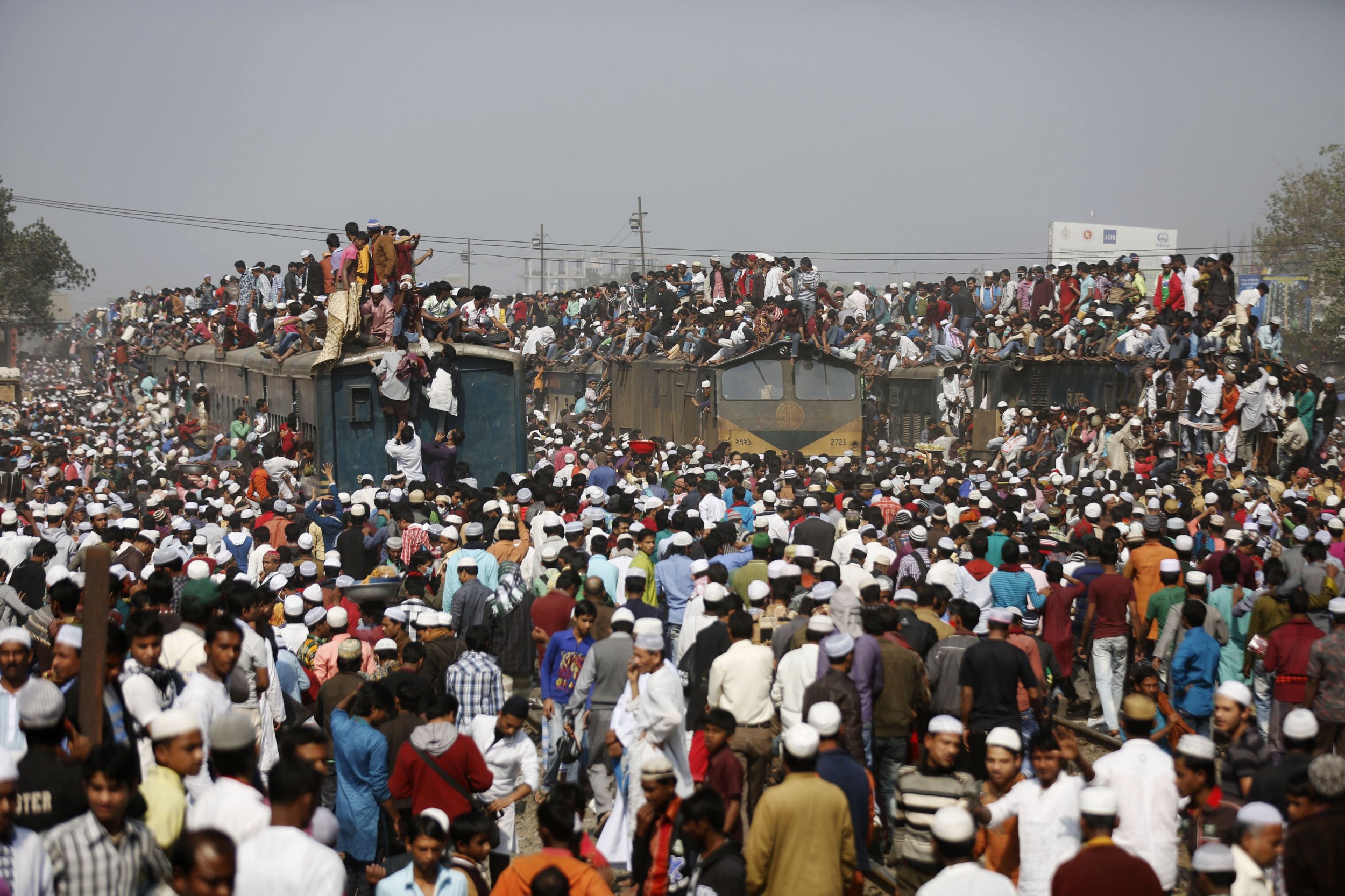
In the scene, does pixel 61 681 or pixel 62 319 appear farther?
pixel 62 319

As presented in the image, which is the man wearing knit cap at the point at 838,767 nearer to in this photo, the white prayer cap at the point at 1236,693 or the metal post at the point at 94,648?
the white prayer cap at the point at 1236,693

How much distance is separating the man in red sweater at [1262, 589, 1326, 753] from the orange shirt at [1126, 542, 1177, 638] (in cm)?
143

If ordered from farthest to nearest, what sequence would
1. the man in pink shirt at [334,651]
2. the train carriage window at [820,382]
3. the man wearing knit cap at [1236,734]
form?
the train carriage window at [820,382], the man in pink shirt at [334,651], the man wearing knit cap at [1236,734]

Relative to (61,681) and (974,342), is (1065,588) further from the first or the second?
(974,342)

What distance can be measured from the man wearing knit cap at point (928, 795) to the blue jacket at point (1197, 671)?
8.52 feet

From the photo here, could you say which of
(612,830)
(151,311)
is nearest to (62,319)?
(151,311)

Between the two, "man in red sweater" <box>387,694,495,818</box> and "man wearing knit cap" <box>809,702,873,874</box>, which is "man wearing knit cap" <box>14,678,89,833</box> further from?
"man wearing knit cap" <box>809,702,873,874</box>

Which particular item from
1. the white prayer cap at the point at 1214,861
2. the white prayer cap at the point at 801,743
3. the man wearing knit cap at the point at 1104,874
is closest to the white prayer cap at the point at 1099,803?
the man wearing knit cap at the point at 1104,874

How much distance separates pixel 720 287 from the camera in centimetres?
2711

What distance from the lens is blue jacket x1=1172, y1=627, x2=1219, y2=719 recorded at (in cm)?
838

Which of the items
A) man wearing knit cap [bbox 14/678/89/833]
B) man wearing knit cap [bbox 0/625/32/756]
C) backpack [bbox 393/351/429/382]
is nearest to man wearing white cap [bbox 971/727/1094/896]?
man wearing knit cap [bbox 14/678/89/833]

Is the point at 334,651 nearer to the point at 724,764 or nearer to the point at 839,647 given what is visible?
the point at 724,764

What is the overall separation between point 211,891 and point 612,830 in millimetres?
2936

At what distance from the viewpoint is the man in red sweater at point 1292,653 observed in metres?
8.38
